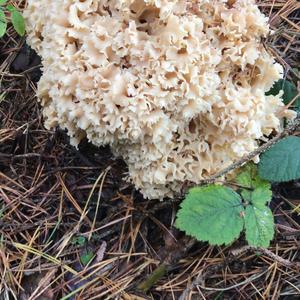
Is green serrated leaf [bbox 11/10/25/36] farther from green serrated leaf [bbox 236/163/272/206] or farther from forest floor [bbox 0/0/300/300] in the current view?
green serrated leaf [bbox 236/163/272/206]

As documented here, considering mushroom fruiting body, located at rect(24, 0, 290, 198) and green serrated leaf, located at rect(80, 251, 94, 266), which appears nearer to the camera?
mushroom fruiting body, located at rect(24, 0, 290, 198)

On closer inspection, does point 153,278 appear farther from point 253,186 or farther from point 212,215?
point 253,186

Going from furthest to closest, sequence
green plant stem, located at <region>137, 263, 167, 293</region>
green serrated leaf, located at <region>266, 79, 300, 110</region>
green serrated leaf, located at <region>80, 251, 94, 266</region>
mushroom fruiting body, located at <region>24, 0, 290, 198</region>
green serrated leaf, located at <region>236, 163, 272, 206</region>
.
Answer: green serrated leaf, located at <region>266, 79, 300, 110</region> → green serrated leaf, located at <region>80, 251, 94, 266</region> → green plant stem, located at <region>137, 263, 167, 293</region> → green serrated leaf, located at <region>236, 163, 272, 206</region> → mushroom fruiting body, located at <region>24, 0, 290, 198</region>

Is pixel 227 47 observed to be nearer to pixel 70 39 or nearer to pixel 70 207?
pixel 70 39

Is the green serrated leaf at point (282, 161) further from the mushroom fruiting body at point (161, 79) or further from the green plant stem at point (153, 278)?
the green plant stem at point (153, 278)

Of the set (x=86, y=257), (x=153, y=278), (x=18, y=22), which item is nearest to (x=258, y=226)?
(x=153, y=278)

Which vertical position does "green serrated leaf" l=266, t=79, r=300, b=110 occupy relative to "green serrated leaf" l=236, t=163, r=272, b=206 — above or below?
above

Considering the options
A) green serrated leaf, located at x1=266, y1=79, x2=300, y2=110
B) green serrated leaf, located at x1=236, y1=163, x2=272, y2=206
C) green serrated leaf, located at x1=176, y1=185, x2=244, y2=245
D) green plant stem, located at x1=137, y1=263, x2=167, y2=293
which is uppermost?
green serrated leaf, located at x1=266, y1=79, x2=300, y2=110

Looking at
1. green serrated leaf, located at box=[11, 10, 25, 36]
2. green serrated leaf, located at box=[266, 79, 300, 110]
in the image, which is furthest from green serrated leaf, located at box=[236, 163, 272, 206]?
green serrated leaf, located at box=[11, 10, 25, 36]
